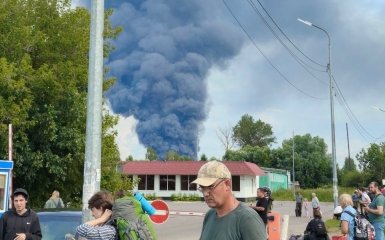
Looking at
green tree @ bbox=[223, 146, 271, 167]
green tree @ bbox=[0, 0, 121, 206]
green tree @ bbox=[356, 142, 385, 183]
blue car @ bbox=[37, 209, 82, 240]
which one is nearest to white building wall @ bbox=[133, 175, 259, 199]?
green tree @ bbox=[356, 142, 385, 183]

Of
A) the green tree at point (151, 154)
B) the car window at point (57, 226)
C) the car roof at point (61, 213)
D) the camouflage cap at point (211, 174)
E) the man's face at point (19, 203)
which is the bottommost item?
the car window at point (57, 226)

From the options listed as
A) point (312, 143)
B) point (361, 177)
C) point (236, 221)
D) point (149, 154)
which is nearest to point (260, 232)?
point (236, 221)

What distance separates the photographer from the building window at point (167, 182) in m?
66.7

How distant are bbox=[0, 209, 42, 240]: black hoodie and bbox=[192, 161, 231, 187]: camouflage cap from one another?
381 centimetres

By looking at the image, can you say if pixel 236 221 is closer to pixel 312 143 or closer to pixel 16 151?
pixel 16 151

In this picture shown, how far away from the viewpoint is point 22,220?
22.7 ft

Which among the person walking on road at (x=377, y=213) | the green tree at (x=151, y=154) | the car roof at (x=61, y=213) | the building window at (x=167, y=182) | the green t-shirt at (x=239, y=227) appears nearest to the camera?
the green t-shirt at (x=239, y=227)

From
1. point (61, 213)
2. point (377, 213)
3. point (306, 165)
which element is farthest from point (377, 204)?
point (306, 165)

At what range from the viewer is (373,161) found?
77.9 meters

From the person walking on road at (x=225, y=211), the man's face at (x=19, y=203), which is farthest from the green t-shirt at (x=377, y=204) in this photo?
the person walking on road at (x=225, y=211)

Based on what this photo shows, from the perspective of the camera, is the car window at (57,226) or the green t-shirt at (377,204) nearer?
the car window at (57,226)

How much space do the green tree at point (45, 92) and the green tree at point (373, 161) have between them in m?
60.4

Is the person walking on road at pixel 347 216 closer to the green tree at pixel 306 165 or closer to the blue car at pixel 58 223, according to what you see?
the blue car at pixel 58 223

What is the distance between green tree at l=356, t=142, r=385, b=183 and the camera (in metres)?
75.9
